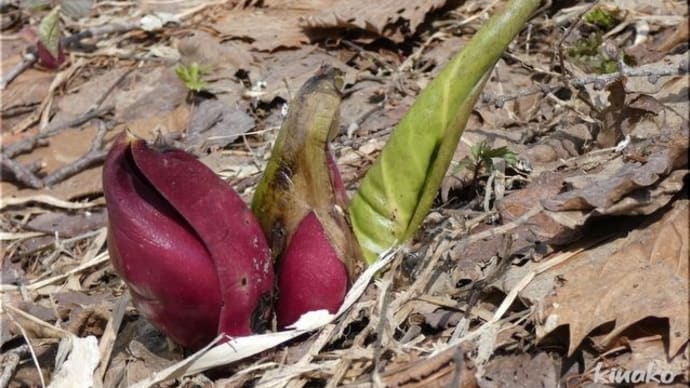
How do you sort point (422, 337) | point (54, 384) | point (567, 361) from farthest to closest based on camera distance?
point (54, 384)
point (422, 337)
point (567, 361)

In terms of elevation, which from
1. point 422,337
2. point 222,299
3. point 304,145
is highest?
point 304,145

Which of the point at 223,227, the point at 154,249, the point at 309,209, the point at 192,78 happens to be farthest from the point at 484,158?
the point at 192,78

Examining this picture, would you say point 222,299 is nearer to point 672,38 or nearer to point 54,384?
point 54,384

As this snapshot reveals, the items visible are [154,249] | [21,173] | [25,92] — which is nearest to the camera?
[154,249]

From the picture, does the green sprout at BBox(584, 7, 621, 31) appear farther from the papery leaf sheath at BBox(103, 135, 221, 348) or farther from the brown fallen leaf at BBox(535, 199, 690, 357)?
the papery leaf sheath at BBox(103, 135, 221, 348)

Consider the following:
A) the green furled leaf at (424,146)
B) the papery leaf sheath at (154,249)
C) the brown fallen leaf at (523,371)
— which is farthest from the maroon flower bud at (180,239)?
the brown fallen leaf at (523,371)

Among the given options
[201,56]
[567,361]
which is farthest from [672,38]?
[201,56]

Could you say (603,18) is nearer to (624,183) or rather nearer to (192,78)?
(192,78)

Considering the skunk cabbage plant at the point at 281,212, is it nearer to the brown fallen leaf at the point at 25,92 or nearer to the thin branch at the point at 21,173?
the thin branch at the point at 21,173
